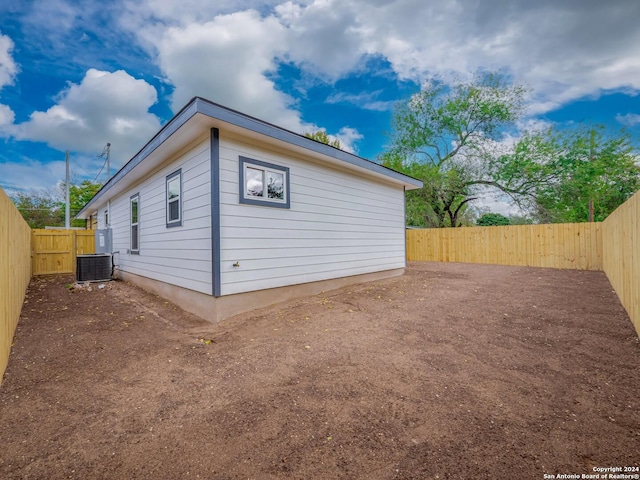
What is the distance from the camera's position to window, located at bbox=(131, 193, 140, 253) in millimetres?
7996

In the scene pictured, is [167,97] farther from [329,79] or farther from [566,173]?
[566,173]

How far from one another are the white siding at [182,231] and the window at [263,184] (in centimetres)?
62

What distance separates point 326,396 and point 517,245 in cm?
1258

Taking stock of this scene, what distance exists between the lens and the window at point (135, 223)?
8.00 m

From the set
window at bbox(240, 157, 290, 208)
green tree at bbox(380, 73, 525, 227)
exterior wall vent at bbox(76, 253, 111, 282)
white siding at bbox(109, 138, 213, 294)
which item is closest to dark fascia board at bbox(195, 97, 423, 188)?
window at bbox(240, 157, 290, 208)

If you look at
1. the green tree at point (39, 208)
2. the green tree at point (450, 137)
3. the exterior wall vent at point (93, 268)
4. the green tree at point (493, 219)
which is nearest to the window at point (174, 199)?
the exterior wall vent at point (93, 268)

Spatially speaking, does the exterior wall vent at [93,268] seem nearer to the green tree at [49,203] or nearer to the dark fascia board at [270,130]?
the dark fascia board at [270,130]

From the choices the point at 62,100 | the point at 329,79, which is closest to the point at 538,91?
the point at 329,79

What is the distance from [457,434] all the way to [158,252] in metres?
6.84

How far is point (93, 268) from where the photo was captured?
324 inches

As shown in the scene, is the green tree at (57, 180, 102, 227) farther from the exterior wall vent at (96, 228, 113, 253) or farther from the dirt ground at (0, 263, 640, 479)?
the dirt ground at (0, 263, 640, 479)

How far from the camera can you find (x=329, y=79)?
13.4 meters

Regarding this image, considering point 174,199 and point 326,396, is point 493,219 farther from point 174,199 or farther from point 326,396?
point 326,396

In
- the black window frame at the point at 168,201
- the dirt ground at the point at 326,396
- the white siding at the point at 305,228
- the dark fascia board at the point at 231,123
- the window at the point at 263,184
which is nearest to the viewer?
the dirt ground at the point at 326,396
